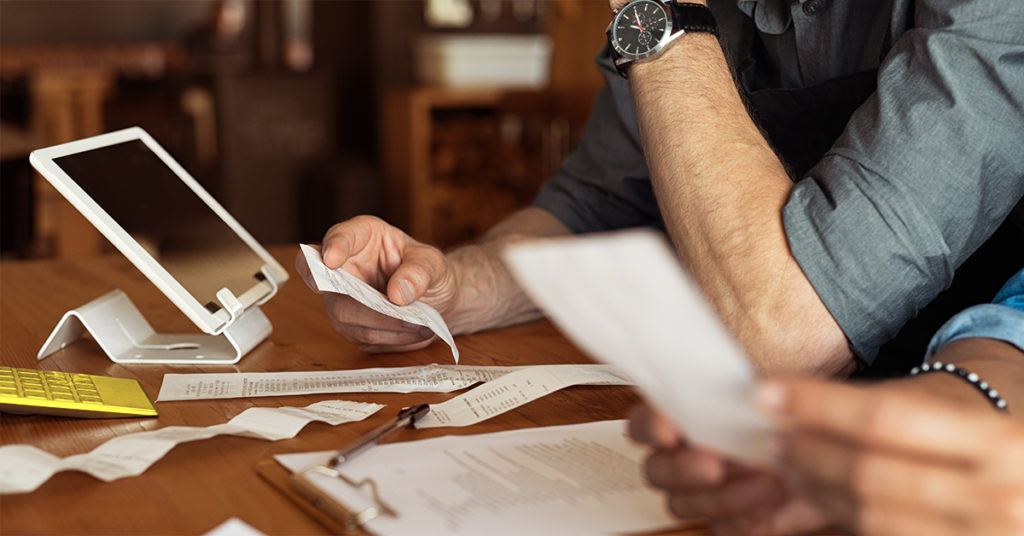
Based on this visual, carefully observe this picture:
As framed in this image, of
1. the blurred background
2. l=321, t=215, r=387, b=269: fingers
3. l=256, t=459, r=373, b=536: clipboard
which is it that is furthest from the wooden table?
the blurred background

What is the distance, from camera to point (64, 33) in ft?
20.1

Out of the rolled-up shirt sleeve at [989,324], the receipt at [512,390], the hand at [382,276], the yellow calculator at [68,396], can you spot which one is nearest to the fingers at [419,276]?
the hand at [382,276]

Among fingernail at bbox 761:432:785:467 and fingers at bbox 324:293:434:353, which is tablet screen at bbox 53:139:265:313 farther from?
fingernail at bbox 761:432:785:467

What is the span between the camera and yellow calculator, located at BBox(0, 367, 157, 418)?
81cm

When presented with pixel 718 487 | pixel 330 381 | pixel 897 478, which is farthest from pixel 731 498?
pixel 330 381

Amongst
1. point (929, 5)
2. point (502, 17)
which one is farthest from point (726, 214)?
point (502, 17)

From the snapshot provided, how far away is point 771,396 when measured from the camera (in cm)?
48

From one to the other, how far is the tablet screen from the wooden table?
0.08 meters

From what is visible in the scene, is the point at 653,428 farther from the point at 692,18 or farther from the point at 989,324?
the point at 692,18

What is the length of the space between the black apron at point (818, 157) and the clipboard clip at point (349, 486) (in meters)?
0.47

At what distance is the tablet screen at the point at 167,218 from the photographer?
1.02m

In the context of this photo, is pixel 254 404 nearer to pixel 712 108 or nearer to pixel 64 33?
pixel 712 108

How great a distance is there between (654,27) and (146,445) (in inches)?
23.3

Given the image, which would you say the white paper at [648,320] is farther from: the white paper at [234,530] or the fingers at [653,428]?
the white paper at [234,530]
